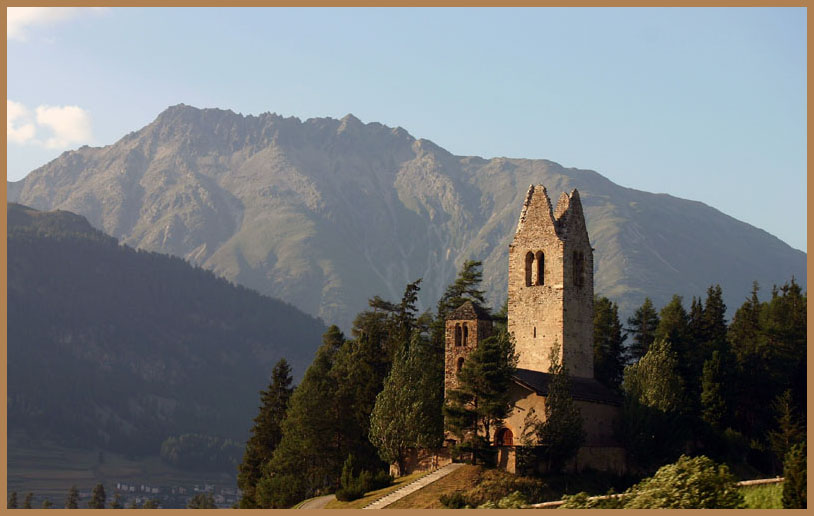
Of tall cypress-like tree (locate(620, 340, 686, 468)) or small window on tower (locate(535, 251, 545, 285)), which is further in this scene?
small window on tower (locate(535, 251, 545, 285))

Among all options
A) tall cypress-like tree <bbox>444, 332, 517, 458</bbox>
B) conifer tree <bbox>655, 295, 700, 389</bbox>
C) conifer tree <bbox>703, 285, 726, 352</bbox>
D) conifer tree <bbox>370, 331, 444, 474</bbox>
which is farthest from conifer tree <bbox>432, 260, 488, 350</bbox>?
conifer tree <bbox>703, 285, 726, 352</bbox>

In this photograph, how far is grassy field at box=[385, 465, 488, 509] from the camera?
60.5 m

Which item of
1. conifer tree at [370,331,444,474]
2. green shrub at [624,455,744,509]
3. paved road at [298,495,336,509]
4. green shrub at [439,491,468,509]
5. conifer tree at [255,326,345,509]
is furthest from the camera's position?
conifer tree at [255,326,345,509]

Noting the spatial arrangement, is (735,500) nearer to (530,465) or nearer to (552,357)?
(530,465)

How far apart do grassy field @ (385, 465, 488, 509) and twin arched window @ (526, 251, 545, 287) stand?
1673 cm

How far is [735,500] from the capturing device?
4453 cm

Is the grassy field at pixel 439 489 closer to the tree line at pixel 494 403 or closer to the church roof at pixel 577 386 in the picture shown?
the tree line at pixel 494 403

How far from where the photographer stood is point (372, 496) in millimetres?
63531

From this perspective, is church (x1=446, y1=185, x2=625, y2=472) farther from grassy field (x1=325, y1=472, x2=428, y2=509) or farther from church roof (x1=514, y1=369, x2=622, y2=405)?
grassy field (x1=325, y1=472, x2=428, y2=509)

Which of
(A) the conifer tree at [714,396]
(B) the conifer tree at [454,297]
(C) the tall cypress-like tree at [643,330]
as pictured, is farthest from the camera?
(C) the tall cypress-like tree at [643,330]

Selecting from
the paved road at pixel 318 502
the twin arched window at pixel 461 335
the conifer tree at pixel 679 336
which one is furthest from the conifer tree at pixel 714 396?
the paved road at pixel 318 502

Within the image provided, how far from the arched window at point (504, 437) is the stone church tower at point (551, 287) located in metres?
7.01

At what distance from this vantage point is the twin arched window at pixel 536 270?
77.6 m

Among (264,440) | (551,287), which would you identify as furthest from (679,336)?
(264,440)
